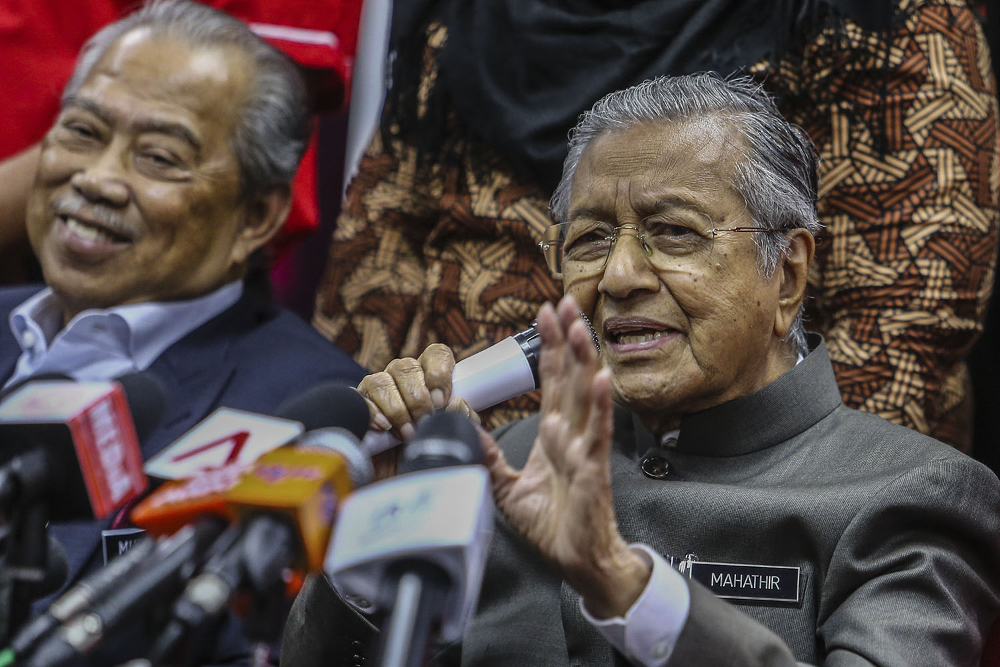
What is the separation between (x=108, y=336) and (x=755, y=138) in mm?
1462

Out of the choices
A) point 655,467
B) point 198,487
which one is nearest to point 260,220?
point 655,467

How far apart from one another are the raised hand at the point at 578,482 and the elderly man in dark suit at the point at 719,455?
14mm

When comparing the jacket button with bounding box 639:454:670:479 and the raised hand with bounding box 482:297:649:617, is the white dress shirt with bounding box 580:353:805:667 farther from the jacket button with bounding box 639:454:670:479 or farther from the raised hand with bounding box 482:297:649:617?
the jacket button with bounding box 639:454:670:479

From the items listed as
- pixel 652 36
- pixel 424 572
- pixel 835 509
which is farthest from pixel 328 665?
pixel 652 36

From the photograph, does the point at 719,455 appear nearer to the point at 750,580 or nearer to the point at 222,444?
the point at 750,580

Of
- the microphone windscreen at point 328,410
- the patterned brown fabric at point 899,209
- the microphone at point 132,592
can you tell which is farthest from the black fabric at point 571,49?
the microphone at point 132,592

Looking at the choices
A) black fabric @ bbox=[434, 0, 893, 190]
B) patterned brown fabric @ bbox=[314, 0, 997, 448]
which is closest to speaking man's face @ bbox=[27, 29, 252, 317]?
black fabric @ bbox=[434, 0, 893, 190]

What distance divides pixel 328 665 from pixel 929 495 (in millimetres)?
980

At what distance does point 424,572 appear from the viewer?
1045 mm

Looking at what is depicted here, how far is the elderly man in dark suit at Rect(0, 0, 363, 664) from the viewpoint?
2.64 meters

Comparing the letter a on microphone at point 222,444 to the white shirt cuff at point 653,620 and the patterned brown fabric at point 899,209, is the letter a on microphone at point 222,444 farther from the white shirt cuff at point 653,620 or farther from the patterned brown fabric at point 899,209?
the patterned brown fabric at point 899,209

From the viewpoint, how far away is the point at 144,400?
55.1 inches

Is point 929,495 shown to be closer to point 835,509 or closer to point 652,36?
point 835,509

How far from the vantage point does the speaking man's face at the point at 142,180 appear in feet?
Answer: 8.82
